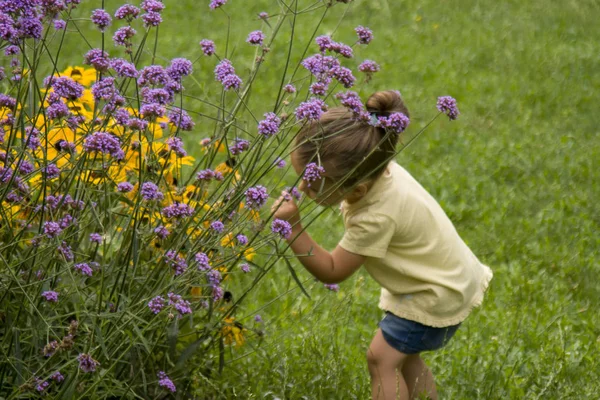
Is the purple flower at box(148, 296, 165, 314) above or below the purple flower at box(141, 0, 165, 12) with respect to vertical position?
below

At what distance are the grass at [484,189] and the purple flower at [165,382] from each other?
0.37m

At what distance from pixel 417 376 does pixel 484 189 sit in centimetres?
274

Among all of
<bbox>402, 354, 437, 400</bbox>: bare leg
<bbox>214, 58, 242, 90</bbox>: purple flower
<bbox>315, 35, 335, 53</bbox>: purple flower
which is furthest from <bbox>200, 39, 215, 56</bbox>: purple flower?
<bbox>402, 354, 437, 400</bbox>: bare leg

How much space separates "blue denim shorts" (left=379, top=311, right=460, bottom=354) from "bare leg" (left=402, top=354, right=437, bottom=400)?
0.60 ft

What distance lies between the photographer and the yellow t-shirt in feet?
10.9

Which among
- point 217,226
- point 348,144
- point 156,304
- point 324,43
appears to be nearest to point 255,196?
point 217,226

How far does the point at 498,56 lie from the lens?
28.4ft

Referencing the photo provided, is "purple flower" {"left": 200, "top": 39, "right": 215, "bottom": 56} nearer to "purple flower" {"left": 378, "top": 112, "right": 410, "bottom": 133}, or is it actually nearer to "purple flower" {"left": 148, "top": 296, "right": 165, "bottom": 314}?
"purple flower" {"left": 378, "top": 112, "right": 410, "bottom": 133}

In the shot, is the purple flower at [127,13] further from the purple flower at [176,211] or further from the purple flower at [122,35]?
the purple flower at [176,211]

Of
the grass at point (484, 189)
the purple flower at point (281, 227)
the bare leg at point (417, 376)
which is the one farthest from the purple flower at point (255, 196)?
the bare leg at point (417, 376)

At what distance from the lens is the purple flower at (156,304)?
2.36 metres

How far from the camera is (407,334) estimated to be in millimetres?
3422

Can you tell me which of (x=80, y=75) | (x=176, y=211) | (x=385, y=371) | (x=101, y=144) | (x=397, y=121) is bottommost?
(x=385, y=371)

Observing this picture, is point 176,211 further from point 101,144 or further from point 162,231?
point 101,144
